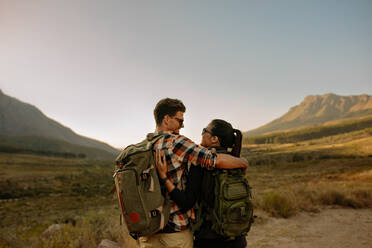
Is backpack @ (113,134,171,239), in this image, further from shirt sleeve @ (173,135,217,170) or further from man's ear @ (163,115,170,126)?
man's ear @ (163,115,170,126)

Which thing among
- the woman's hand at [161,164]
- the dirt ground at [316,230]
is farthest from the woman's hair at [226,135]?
the dirt ground at [316,230]

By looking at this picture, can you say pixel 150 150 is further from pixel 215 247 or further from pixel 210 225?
pixel 215 247

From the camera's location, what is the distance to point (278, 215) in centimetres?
688

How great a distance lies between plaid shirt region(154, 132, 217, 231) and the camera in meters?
1.53

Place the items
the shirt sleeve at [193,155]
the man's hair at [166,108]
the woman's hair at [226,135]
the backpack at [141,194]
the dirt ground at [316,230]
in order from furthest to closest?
the dirt ground at [316,230] → the woman's hair at [226,135] → the man's hair at [166,108] → the shirt sleeve at [193,155] → the backpack at [141,194]

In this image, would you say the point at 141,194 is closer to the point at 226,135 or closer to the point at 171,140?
the point at 171,140

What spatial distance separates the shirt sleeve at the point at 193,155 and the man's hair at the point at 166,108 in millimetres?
286

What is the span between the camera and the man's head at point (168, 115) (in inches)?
68.4

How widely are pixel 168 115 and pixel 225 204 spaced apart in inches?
31.9

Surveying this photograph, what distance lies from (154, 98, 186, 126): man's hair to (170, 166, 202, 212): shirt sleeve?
466mm

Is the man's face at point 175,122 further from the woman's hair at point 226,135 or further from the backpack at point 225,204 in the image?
the backpack at point 225,204

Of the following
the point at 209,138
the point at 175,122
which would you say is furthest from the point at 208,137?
the point at 175,122

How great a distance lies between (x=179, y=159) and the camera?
5.08 feet

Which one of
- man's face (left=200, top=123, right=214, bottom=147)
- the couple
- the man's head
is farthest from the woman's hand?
man's face (left=200, top=123, right=214, bottom=147)
